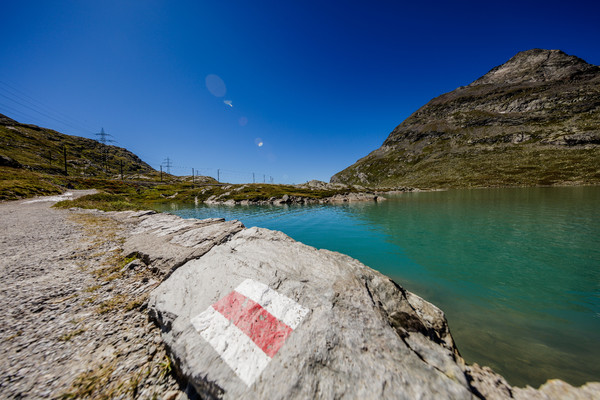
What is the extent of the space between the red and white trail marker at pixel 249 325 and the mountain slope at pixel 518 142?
132687 millimetres

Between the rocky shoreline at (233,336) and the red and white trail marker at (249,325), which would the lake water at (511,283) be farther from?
the red and white trail marker at (249,325)

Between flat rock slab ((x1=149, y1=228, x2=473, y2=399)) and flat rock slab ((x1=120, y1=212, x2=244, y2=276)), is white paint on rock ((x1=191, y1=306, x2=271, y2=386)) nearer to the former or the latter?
flat rock slab ((x1=149, y1=228, x2=473, y2=399))

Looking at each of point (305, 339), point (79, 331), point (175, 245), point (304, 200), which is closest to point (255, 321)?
point (305, 339)

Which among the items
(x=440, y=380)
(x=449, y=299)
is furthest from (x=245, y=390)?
(x=449, y=299)

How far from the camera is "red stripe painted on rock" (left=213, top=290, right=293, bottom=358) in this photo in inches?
144

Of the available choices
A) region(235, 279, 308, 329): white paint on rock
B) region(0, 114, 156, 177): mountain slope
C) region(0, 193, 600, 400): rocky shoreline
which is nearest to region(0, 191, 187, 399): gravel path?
region(0, 193, 600, 400): rocky shoreline

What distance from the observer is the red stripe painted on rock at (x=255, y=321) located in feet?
12.0

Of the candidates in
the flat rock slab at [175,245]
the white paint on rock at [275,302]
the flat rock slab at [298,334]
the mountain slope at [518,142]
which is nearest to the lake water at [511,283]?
the flat rock slab at [298,334]

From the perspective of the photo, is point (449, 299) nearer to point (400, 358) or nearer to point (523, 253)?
point (400, 358)

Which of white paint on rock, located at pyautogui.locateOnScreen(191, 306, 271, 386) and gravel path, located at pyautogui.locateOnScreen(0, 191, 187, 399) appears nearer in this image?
white paint on rock, located at pyautogui.locateOnScreen(191, 306, 271, 386)

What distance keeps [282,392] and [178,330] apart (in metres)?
2.58

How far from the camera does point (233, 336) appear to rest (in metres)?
3.82

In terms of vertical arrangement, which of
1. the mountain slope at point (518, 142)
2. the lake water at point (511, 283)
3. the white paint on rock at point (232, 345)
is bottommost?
the lake water at point (511, 283)

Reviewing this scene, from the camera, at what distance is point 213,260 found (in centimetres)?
661
